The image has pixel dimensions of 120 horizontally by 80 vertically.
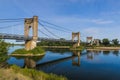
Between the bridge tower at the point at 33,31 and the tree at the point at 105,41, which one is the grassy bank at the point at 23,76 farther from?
the tree at the point at 105,41

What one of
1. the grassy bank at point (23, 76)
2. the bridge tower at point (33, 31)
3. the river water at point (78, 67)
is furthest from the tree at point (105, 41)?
the grassy bank at point (23, 76)

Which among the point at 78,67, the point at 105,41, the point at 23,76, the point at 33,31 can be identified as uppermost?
the point at 33,31

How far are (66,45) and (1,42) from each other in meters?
134

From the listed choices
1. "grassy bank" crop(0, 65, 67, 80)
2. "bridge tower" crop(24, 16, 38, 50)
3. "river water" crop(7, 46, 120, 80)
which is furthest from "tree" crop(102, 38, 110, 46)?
"grassy bank" crop(0, 65, 67, 80)

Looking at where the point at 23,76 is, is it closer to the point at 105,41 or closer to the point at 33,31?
the point at 33,31

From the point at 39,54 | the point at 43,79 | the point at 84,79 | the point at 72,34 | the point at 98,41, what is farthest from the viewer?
the point at 98,41

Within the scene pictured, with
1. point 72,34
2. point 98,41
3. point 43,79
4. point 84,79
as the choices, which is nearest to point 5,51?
point 43,79

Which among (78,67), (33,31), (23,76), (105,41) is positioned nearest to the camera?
(23,76)

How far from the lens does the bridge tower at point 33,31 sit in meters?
63.4

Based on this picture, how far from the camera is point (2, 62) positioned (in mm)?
23719

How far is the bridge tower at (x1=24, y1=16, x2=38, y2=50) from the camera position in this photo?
6337 centimetres

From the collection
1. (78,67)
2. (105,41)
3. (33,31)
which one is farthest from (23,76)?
(105,41)

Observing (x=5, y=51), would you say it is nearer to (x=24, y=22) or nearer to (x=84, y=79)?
(x=84, y=79)

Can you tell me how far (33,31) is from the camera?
67188 millimetres
